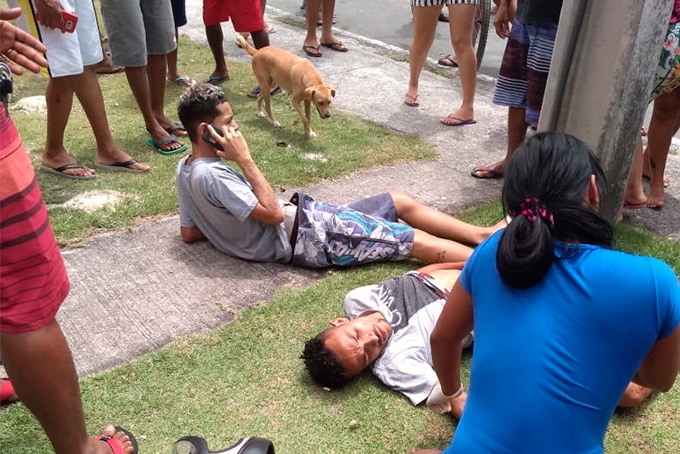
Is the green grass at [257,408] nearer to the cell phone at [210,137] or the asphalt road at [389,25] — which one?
the cell phone at [210,137]

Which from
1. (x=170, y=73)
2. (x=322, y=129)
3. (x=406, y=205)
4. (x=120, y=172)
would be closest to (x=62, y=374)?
(x=406, y=205)

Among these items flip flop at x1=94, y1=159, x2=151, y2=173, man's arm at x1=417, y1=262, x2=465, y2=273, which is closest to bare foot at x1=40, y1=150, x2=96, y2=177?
flip flop at x1=94, y1=159, x2=151, y2=173

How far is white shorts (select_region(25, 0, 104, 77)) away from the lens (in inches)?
155

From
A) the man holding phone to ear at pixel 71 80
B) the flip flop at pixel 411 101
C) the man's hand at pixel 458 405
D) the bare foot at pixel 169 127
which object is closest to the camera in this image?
the man's hand at pixel 458 405

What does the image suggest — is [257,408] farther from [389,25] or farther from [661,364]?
[389,25]

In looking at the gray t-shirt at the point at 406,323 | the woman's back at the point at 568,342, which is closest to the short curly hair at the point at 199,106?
the gray t-shirt at the point at 406,323

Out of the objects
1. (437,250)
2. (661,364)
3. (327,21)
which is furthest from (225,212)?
(327,21)

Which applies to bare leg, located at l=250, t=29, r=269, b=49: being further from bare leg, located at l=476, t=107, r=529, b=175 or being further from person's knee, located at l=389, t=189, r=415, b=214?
person's knee, located at l=389, t=189, r=415, b=214

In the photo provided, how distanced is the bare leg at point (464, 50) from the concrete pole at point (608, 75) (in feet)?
6.96

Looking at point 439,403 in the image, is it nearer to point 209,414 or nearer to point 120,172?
point 209,414

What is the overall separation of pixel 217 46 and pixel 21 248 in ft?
15.6

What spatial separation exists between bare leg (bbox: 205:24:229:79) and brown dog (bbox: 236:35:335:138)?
80cm

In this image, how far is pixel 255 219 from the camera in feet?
11.4

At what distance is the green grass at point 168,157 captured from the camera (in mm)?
4035
